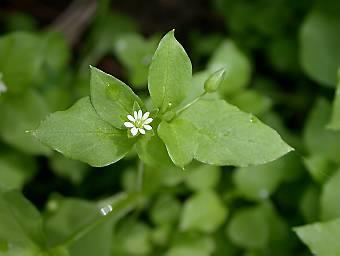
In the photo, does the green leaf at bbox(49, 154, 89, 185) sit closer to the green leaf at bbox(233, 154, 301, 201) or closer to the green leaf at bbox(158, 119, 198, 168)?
the green leaf at bbox(233, 154, 301, 201)

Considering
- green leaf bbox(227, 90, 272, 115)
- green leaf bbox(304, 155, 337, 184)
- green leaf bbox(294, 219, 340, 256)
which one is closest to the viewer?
green leaf bbox(294, 219, 340, 256)

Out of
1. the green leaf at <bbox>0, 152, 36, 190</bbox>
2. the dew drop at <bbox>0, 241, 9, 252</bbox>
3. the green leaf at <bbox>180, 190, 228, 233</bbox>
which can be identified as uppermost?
the dew drop at <bbox>0, 241, 9, 252</bbox>

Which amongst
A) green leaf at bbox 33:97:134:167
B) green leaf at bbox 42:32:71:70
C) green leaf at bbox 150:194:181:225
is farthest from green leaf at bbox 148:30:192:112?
green leaf at bbox 42:32:71:70

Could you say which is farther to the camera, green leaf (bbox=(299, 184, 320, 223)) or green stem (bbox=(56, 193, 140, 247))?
green leaf (bbox=(299, 184, 320, 223))

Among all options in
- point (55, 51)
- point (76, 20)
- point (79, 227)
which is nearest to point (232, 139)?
point (79, 227)

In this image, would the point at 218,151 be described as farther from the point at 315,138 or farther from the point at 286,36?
the point at 286,36

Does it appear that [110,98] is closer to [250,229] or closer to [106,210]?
[106,210]

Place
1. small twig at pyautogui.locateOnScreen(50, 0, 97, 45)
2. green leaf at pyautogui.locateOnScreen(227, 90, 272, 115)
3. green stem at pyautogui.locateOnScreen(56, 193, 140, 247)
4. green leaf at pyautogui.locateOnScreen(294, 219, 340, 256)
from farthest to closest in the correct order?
small twig at pyautogui.locateOnScreen(50, 0, 97, 45), green leaf at pyautogui.locateOnScreen(227, 90, 272, 115), green stem at pyautogui.locateOnScreen(56, 193, 140, 247), green leaf at pyautogui.locateOnScreen(294, 219, 340, 256)

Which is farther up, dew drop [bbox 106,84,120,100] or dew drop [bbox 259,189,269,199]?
dew drop [bbox 106,84,120,100]
